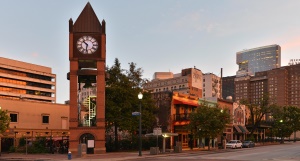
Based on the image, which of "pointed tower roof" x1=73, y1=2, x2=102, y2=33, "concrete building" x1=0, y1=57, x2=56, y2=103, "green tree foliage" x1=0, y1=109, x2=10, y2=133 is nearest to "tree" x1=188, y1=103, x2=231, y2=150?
"pointed tower roof" x1=73, y1=2, x2=102, y2=33

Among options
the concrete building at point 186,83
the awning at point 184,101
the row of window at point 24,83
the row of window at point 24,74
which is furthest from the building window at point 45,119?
the concrete building at point 186,83

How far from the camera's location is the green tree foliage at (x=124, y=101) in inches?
1849

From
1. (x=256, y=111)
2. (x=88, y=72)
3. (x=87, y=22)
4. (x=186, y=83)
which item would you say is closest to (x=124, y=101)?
(x=88, y=72)

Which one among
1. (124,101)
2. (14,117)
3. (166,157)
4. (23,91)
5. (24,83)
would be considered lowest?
(166,157)

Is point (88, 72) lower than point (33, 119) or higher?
higher

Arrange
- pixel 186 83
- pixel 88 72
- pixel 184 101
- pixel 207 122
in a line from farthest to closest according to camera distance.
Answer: pixel 186 83
pixel 184 101
pixel 207 122
pixel 88 72

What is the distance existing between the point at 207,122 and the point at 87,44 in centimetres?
2037

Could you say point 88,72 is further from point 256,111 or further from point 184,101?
point 256,111

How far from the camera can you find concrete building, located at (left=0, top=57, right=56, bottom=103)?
140750mm

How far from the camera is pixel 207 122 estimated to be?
52531mm

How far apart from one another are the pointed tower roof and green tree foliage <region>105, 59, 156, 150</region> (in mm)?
8403

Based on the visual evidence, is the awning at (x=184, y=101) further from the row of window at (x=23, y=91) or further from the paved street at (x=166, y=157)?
the row of window at (x=23, y=91)

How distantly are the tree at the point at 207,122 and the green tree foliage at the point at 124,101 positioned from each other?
6324mm

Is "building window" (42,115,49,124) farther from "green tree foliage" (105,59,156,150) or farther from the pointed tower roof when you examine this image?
the pointed tower roof
